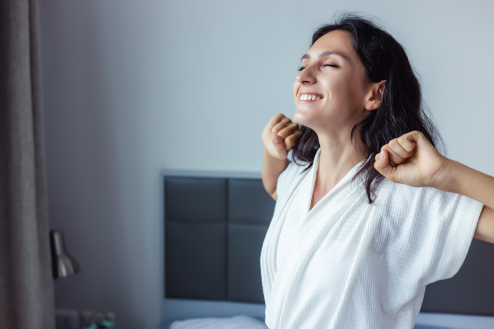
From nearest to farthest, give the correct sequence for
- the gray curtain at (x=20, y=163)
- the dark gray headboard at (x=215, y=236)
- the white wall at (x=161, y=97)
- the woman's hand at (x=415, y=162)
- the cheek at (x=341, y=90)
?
1. the woman's hand at (x=415, y=162)
2. the cheek at (x=341, y=90)
3. the gray curtain at (x=20, y=163)
4. the white wall at (x=161, y=97)
5. the dark gray headboard at (x=215, y=236)

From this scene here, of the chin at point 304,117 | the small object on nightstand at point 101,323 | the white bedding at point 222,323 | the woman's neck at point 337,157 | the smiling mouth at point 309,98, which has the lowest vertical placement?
the small object on nightstand at point 101,323

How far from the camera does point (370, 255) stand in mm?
881

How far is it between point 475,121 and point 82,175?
176 cm

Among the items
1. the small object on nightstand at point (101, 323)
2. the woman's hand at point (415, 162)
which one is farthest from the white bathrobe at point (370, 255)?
the small object on nightstand at point (101, 323)

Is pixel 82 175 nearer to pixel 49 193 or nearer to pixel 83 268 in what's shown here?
pixel 49 193

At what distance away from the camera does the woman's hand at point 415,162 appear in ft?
2.42

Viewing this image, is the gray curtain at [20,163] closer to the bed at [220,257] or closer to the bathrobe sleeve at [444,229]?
the bed at [220,257]

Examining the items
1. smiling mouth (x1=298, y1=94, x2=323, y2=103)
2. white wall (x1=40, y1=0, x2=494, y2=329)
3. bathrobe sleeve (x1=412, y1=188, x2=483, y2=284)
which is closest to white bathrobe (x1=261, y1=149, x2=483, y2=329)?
bathrobe sleeve (x1=412, y1=188, x2=483, y2=284)

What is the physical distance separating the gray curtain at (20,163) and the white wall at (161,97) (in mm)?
221

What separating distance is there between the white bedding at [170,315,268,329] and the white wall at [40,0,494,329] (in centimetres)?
19

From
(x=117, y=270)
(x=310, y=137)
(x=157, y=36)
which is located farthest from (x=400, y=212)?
(x=117, y=270)

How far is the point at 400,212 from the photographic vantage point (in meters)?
0.88

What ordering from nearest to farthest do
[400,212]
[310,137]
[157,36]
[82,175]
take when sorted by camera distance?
[400,212], [310,137], [157,36], [82,175]

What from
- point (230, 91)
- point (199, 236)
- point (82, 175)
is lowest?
point (199, 236)
